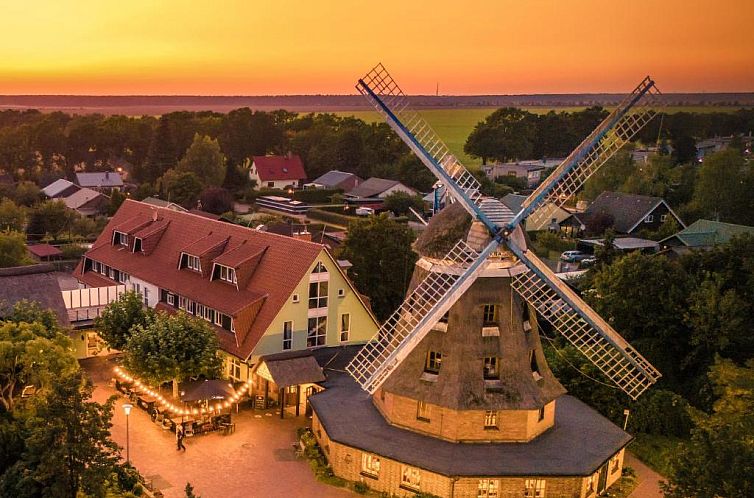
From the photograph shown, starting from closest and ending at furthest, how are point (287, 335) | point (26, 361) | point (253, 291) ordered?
point (26, 361), point (287, 335), point (253, 291)

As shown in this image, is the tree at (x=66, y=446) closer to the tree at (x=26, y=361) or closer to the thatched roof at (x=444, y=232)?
the tree at (x=26, y=361)

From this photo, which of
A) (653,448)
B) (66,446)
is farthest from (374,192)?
(66,446)

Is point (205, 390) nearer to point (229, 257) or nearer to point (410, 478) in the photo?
point (229, 257)

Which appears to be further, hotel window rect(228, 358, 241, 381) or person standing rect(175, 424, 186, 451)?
hotel window rect(228, 358, 241, 381)

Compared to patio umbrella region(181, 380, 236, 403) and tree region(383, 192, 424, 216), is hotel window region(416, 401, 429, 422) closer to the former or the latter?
patio umbrella region(181, 380, 236, 403)

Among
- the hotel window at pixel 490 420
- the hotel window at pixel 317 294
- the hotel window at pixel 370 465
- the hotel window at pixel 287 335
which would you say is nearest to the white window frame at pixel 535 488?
the hotel window at pixel 490 420

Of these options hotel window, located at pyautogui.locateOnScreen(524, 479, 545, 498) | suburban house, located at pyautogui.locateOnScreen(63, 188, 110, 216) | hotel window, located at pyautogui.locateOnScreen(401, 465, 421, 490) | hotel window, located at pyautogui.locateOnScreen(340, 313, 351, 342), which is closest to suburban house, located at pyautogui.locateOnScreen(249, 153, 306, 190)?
suburban house, located at pyautogui.locateOnScreen(63, 188, 110, 216)

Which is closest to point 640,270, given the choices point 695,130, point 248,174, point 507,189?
point 507,189
